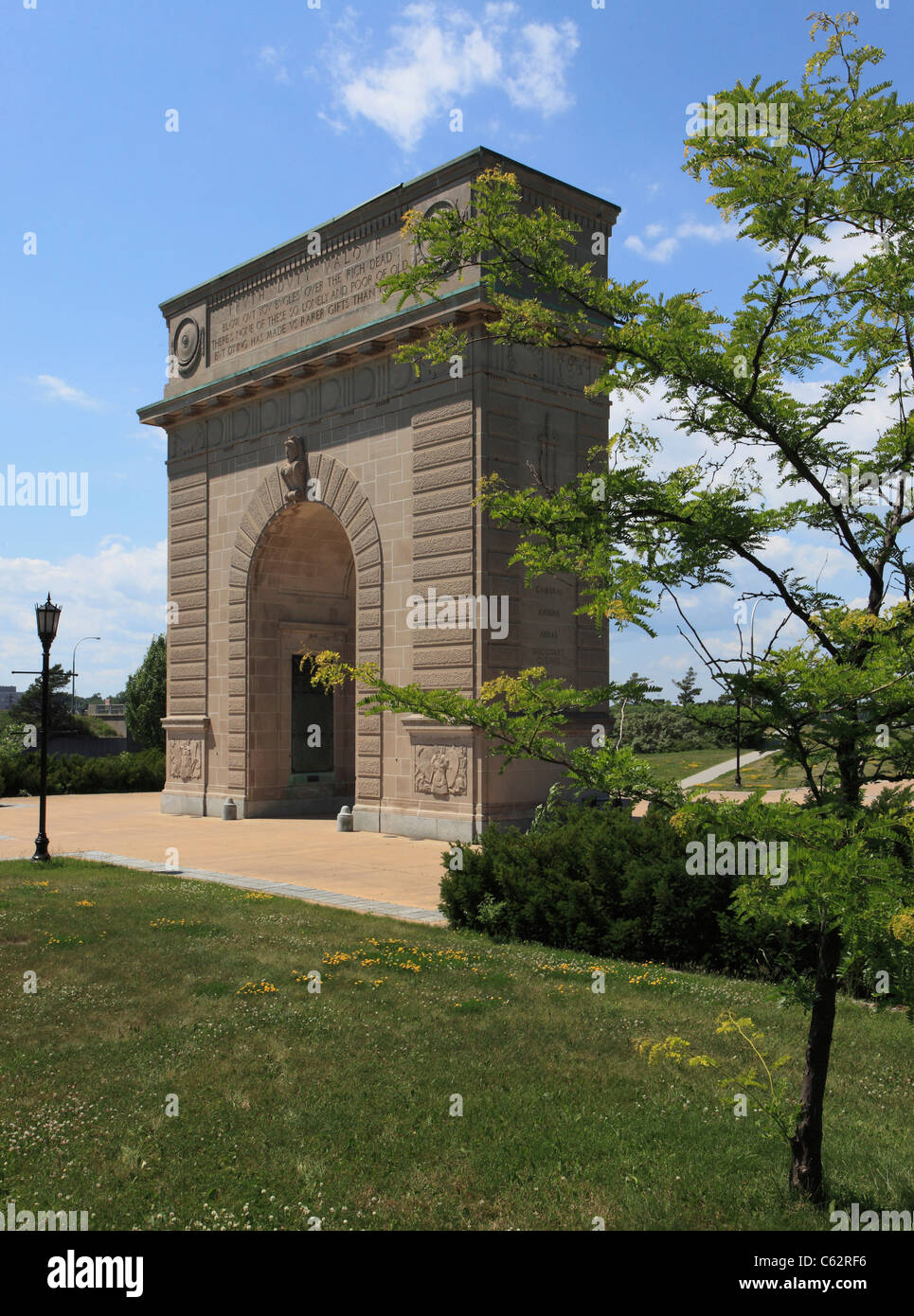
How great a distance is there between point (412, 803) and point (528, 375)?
28.8 ft

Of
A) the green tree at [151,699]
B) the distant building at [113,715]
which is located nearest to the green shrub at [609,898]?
the green tree at [151,699]

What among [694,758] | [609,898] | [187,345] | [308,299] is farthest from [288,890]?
[694,758]

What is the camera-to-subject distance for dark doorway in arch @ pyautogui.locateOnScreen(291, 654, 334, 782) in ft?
84.3

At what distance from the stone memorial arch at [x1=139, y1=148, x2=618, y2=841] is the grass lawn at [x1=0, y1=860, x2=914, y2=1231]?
9716 millimetres

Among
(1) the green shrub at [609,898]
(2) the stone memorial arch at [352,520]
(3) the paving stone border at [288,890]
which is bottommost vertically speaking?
(3) the paving stone border at [288,890]

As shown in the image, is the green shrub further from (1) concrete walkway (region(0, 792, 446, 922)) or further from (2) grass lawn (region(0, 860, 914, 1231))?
(1) concrete walkway (region(0, 792, 446, 922))

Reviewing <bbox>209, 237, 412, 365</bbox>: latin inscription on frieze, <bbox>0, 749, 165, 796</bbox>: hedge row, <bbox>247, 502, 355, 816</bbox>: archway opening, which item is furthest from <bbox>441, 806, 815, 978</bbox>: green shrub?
<bbox>0, 749, 165, 796</bbox>: hedge row

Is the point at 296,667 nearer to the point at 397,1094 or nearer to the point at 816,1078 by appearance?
the point at 397,1094

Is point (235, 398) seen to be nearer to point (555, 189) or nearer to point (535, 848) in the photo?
point (555, 189)

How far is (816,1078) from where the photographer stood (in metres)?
4.80

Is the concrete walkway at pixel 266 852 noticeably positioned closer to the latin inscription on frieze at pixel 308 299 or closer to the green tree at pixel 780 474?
the green tree at pixel 780 474

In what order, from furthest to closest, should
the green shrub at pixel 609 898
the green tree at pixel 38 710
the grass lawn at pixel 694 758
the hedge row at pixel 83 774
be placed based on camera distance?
the green tree at pixel 38 710, the grass lawn at pixel 694 758, the hedge row at pixel 83 774, the green shrub at pixel 609 898

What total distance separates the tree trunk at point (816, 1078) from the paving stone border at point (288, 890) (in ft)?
23.8

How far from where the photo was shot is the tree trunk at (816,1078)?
15.7 feet
